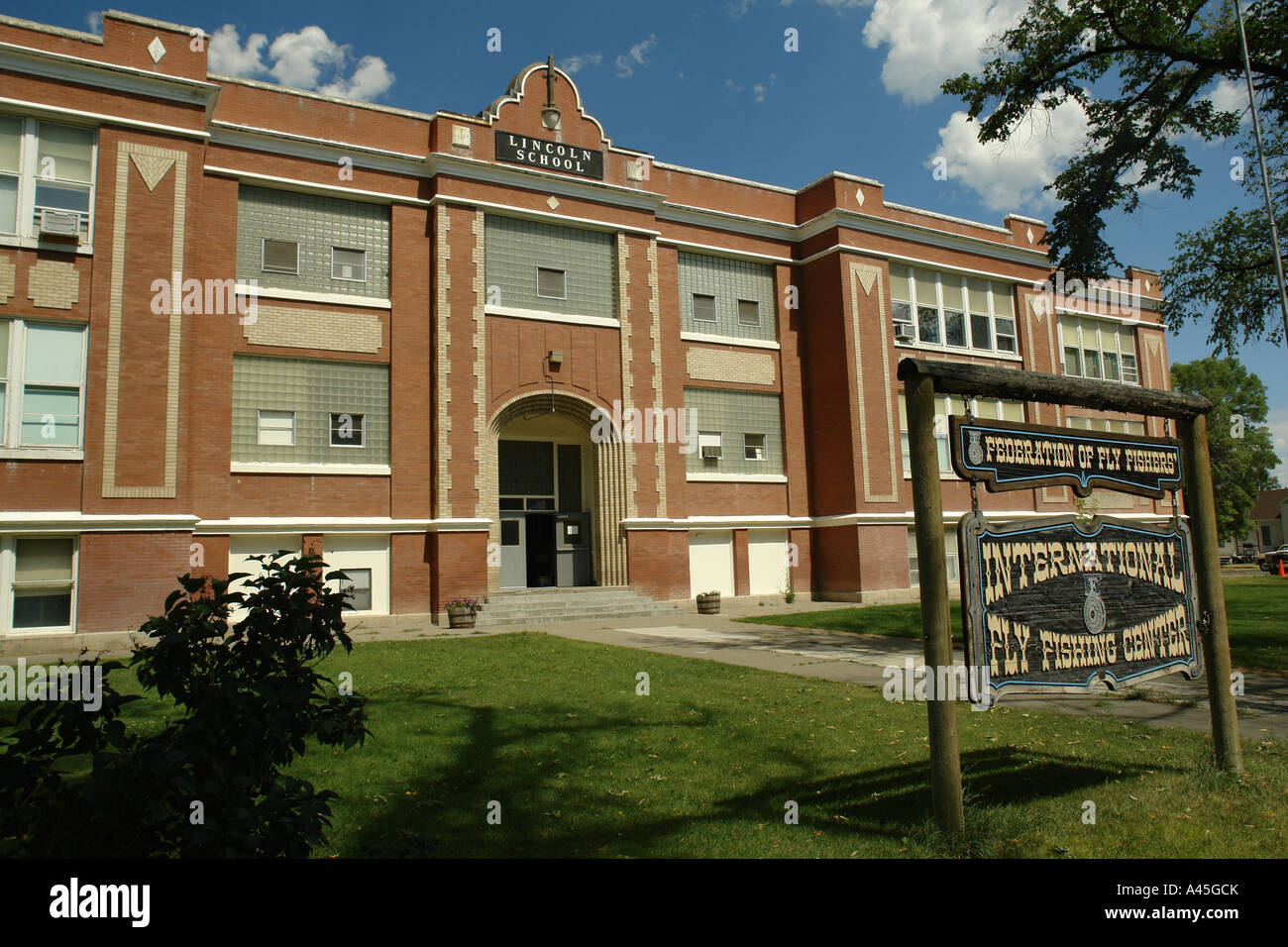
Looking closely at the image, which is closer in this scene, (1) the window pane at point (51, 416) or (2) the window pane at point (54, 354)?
(1) the window pane at point (51, 416)

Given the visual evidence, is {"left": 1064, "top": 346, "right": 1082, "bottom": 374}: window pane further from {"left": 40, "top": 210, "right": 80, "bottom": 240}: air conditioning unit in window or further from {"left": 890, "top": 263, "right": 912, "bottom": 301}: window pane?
{"left": 40, "top": 210, "right": 80, "bottom": 240}: air conditioning unit in window

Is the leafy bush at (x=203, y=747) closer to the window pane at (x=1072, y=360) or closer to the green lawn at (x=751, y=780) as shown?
the green lawn at (x=751, y=780)

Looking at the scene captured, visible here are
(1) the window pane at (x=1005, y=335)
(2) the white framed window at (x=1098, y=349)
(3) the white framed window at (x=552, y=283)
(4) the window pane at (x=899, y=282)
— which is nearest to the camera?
(3) the white framed window at (x=552, y=283)

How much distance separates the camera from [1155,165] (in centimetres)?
1648

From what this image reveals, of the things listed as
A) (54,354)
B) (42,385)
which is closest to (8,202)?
(54,354)

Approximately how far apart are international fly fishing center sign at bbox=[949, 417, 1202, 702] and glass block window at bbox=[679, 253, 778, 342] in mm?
18750

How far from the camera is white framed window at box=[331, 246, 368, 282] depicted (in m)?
19.8

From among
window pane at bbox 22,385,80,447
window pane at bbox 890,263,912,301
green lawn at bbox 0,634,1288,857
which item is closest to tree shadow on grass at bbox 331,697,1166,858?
green lawn at bbox 0,634,1288,857

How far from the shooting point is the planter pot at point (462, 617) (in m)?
18.4

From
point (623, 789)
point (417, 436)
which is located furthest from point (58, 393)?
point (623, 789)

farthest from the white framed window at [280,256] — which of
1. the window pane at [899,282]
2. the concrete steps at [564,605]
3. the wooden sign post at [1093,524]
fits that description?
the wooden sign post at [1093,524]

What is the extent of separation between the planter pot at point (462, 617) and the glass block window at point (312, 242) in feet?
25.5
